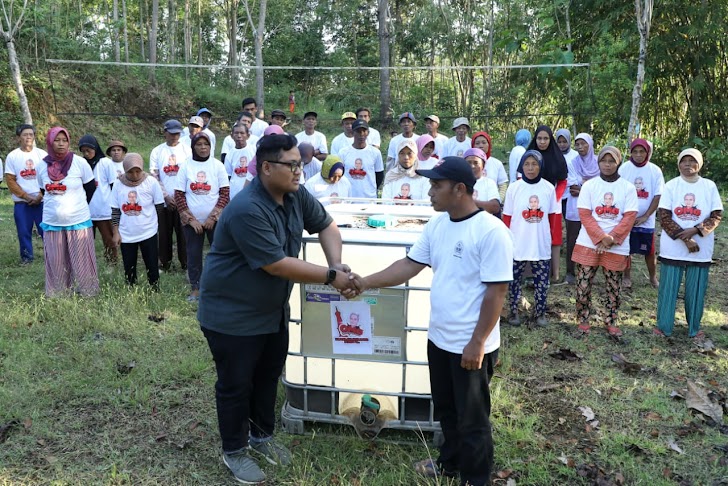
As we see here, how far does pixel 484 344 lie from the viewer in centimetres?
288

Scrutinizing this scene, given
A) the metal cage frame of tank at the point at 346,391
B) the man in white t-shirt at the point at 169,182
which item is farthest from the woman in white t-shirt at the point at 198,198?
the metal cage frame of tank at the point at 346,391

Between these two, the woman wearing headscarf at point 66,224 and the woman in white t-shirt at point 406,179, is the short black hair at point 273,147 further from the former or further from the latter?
the woman wearing headscarf at point 66,224

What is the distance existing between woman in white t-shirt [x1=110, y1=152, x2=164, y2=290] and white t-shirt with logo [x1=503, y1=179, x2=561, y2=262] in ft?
12.6

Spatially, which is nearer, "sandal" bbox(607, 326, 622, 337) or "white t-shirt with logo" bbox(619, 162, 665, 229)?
"sandal" bbox(607, 326, 622, 337)

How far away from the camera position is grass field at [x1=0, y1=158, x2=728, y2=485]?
3.48 metres

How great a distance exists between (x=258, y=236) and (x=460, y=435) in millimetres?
1402

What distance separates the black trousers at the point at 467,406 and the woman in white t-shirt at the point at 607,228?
2984 millimetres

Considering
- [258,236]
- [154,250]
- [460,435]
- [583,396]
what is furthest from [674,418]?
[154,250]

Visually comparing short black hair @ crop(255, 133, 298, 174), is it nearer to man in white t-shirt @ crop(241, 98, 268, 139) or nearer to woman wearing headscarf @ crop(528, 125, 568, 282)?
woman wearing headscarf @ crop(528, 125, 568, 282)

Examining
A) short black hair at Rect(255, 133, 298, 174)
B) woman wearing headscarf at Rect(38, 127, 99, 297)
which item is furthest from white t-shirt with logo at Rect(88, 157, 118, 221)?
short black hair at Rect(255, 133, 298, 174)

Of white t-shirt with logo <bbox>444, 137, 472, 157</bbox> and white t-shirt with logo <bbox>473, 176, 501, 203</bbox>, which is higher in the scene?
white t-shirt with logo <bbox>444, 137, 472, 157</bbox>

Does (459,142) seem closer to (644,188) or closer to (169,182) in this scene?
(644,188)

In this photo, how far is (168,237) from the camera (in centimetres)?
782

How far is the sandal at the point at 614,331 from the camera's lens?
5.65m
